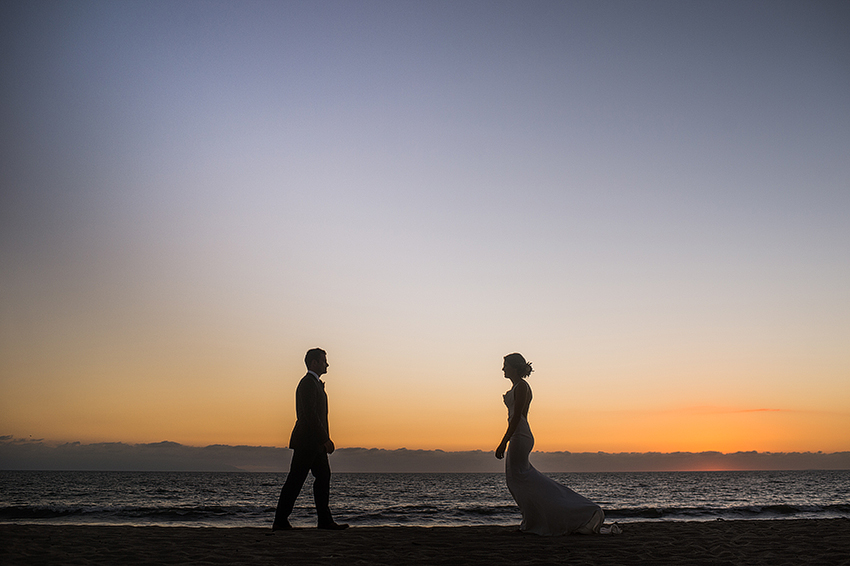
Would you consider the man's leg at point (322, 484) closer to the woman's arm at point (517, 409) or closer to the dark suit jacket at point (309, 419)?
the dark suit jacket at point (309, 419)

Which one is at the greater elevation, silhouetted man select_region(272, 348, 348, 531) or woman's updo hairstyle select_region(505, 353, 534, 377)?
woman's updo hairstyle select_region(505, 353, 534, 377)

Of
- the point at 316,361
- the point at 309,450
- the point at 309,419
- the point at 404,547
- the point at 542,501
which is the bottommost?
the point at 404,547

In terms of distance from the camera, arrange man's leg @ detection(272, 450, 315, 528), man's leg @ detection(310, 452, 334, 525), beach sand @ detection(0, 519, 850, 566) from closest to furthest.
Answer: beach sand @ detection(0, 519, 850, 566), man's leg @ detection(272, 450, 315, 528), man's leg @ detection(310, 452, 334, 525)

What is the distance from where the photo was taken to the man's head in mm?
7262

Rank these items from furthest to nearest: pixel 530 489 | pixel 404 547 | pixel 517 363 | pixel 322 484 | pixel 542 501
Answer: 1. pixel 517 363
2. pixel 322 484
3. pixel 530 489
4. pixel 542 501
5. pixel 404 547

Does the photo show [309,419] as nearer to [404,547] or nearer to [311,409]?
[311,409]

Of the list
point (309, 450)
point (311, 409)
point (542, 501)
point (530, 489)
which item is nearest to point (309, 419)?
point (311, 409)

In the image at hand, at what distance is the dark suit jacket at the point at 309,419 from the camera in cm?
687

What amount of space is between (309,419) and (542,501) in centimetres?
302

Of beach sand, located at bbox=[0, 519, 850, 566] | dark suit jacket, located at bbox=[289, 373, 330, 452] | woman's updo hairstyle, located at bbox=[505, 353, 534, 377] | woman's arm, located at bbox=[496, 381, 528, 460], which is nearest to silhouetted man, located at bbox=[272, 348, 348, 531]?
dark suit jacket, located at bbox=[289, 373, 330, 452]

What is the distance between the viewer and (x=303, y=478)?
22.4ft

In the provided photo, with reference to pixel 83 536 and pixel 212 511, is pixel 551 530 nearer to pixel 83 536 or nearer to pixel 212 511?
pixel 83 536

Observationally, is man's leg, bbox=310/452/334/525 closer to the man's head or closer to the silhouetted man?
the silhouetted man

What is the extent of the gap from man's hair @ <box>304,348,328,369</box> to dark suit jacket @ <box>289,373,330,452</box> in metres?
0.25
